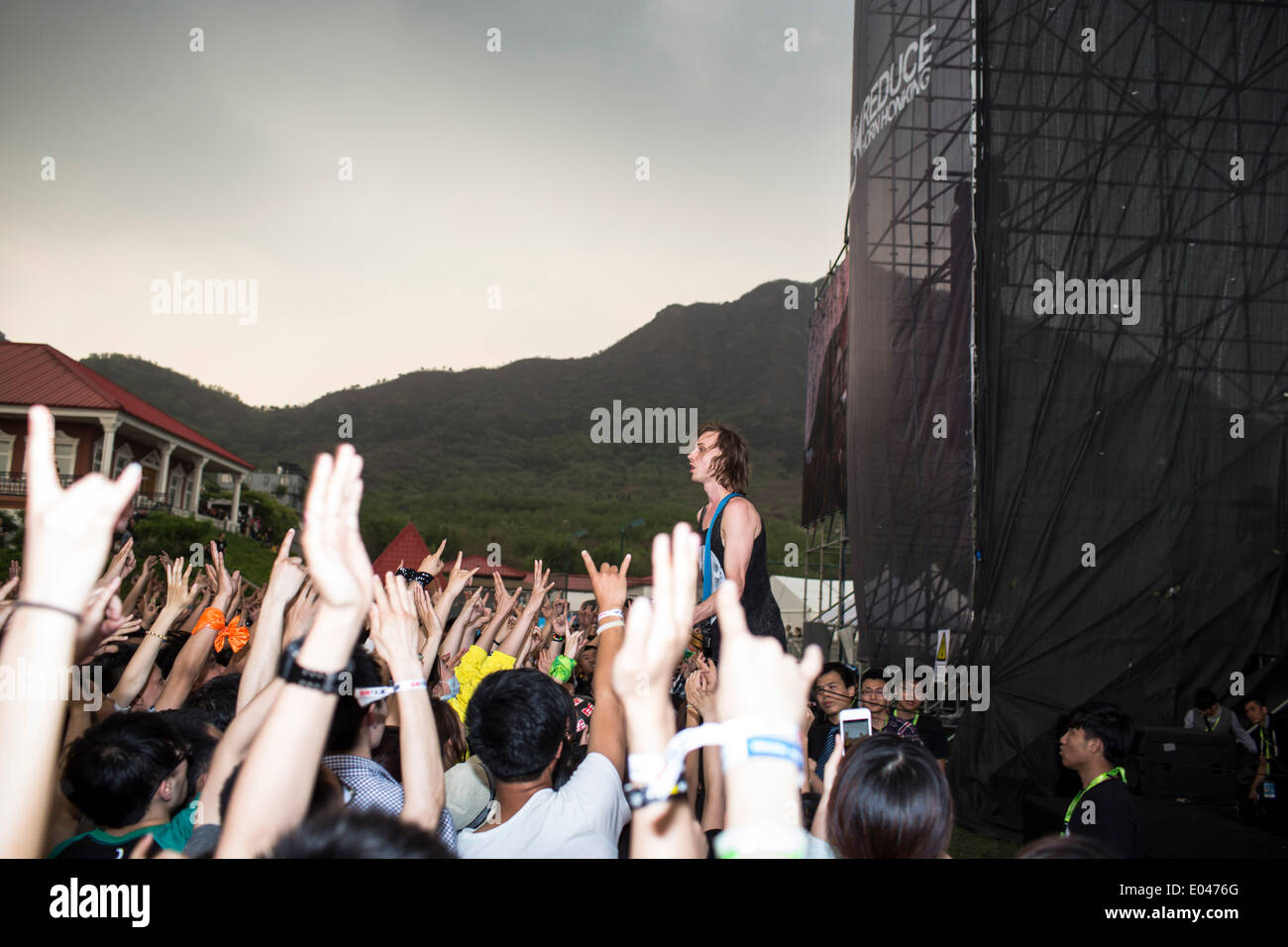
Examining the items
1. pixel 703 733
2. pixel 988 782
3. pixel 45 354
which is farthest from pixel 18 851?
pixel 45 354

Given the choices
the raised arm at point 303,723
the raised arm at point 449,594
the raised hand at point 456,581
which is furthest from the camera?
the raised hand at point 456,581

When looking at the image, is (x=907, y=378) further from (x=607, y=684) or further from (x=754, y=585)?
(x=607, y=684)

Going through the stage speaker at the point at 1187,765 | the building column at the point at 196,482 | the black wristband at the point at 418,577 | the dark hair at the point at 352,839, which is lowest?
the stage speaker at the point at 1187,765

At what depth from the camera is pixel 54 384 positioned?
39.5 m

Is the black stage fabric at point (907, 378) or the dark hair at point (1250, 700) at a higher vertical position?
the black stage fabric at point (907, 378)

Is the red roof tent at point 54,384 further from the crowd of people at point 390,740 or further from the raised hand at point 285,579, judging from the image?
the raised hand at point 285,579

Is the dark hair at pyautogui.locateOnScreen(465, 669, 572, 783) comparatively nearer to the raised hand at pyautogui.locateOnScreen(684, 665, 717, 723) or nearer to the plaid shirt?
the plaid shirt

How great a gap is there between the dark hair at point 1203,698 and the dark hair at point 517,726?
9225 mm

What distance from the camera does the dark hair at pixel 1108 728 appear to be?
181 inches

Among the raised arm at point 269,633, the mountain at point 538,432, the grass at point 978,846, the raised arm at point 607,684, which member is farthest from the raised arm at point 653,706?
the mountain at point 538,432

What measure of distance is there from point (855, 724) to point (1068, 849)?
4.45 m

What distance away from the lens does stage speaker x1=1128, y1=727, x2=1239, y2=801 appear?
25.6ft

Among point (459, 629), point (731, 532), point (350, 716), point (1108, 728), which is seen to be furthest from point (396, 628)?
point (1108, 728)
